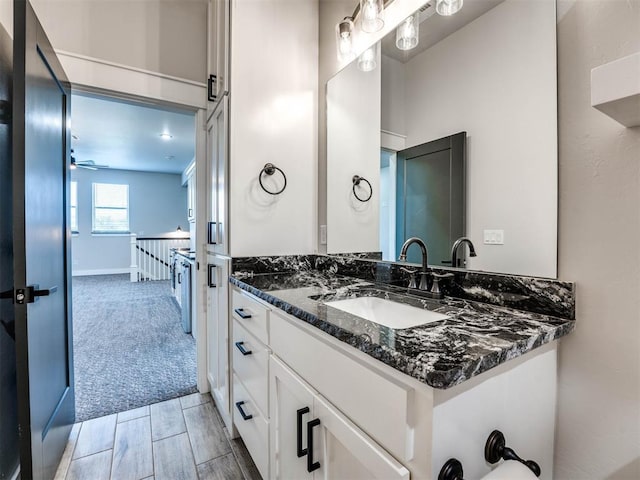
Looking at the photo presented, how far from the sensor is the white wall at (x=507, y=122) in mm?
891

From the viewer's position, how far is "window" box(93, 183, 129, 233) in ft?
24.3

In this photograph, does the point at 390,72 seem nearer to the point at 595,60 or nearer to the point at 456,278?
the point at 595,60

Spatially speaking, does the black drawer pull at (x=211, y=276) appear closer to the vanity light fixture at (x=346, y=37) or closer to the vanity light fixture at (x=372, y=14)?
the vanity light fixture at (x=346, y=37)

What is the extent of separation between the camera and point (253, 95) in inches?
67.2

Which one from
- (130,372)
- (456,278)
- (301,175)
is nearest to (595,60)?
(456,278)

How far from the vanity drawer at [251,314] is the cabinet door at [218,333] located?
0.15m

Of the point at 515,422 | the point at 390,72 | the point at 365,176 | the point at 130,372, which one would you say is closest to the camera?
the point at 515,422

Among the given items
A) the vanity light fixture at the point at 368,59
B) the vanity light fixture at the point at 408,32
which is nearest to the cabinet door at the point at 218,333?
the vanity light fixture at the point at 368,59

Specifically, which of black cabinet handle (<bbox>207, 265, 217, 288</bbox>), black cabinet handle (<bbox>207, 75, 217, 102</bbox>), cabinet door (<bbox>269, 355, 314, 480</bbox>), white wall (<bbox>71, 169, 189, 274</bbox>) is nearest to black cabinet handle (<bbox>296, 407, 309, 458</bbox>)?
cabinet door (<bbox>269, 355, 314, 480</bbox>)

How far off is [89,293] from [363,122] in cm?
579

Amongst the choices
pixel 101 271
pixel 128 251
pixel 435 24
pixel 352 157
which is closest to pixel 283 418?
pixel 352 157

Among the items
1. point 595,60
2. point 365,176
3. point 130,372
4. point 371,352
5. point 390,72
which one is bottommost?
point 130,372

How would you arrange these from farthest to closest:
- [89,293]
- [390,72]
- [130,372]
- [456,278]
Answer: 1. [89,293]
2. [130,372]
3. [390,72]
4. [456,278]

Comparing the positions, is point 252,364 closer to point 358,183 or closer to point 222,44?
point 358,183
